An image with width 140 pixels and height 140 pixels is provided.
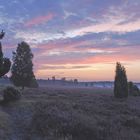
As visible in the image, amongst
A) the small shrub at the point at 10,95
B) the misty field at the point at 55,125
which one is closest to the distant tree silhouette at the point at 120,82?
the misty field at the point at 55,125

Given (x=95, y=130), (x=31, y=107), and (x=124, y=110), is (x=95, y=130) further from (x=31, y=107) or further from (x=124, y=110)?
(x=124, y=110)

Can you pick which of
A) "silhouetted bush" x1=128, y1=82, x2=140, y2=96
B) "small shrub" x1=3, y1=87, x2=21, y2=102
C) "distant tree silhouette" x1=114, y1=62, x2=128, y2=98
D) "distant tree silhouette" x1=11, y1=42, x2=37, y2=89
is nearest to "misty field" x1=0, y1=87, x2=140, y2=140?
"small shrub" x1=3, y1=87, x2=21, y2=102

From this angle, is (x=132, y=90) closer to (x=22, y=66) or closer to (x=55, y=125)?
(x=22, y=66)

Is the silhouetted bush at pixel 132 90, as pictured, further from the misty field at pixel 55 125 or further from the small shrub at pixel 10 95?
the small shrub at pixel 10 95

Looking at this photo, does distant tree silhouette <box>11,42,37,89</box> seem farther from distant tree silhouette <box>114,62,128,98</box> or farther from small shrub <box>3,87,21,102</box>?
small shrub <box>3,87,21,102</box>

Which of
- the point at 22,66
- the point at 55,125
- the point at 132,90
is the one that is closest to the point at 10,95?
the point at 55,125

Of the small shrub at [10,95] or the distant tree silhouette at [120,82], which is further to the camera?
the distant tree silhouette at [120,82]

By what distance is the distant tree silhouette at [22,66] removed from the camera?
74.6 metres

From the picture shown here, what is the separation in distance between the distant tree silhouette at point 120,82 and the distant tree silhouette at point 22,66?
17.6 meters

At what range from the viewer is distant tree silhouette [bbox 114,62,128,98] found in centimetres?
7175

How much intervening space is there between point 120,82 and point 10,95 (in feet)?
117

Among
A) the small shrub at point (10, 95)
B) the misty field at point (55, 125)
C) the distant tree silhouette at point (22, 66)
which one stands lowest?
the misty field at point (55, 125)

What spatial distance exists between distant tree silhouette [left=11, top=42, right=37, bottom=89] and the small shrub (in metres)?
32.9

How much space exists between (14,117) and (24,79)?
133ft
